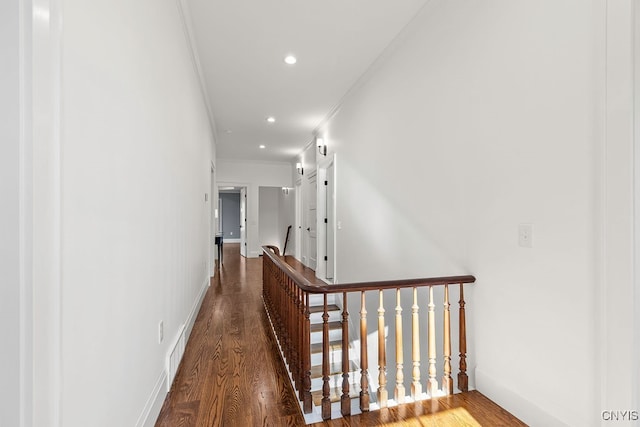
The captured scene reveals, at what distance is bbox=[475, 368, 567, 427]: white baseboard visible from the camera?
1563mm

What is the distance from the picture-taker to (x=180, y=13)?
2.38 m

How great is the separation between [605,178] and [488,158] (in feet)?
2.09

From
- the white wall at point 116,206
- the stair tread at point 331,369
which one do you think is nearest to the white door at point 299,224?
the stair tread at point 331,369

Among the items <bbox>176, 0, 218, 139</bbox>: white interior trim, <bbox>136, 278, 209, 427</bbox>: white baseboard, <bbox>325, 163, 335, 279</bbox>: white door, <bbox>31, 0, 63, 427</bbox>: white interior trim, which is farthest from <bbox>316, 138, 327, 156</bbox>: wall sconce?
<bbox>31, 0, 63, 427</bbox>: white interior trim

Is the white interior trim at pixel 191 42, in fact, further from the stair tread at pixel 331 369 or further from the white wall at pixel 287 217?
the white wall at pixel 287 217

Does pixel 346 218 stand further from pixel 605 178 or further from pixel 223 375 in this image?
pixel 605 178

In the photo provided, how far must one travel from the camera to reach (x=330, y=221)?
5312mm

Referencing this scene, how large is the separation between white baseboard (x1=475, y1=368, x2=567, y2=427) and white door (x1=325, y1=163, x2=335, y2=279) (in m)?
3.04

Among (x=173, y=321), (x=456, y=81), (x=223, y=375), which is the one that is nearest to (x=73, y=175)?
(x=173, y=321)

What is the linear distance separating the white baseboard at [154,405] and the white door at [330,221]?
10.4ft

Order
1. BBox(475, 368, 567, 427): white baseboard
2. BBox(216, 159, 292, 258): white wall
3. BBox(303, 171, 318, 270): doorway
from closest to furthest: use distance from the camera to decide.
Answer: BBox(475, 368, 567, 427): white baseboard
BBox(303, 171, 318, 270): doorway
BBox(216, 159, 292, 258): white wall

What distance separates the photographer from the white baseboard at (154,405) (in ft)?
5.19

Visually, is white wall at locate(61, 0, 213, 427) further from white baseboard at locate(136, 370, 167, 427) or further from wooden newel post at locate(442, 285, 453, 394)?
wooden newel post at locate(442, 285, 453, 394)

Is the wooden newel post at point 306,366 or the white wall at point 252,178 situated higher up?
the white wall at point 252,178
